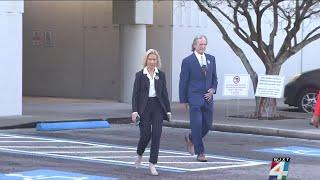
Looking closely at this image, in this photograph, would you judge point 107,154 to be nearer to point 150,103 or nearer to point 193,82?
point 193,82

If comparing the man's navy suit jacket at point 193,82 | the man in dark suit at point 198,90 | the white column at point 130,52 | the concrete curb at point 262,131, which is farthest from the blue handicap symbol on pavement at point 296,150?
the white column at point 130,52

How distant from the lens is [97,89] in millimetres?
25188

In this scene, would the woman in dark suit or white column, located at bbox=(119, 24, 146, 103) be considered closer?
the woman in dark suit

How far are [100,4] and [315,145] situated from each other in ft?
43.2

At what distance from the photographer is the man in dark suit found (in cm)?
1055

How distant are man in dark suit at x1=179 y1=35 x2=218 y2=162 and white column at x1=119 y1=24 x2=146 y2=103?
11.9 metres

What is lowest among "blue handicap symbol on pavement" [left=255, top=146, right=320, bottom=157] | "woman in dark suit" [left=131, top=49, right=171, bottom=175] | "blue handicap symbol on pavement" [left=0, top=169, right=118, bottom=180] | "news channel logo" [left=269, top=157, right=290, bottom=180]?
"blue handicap symbol on pavement" [left=255, top=146, right=320, bottom=157]

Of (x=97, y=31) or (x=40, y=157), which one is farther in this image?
(x=97, y=31)

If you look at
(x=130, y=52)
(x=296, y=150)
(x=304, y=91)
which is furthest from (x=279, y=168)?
(x=130, y=52)

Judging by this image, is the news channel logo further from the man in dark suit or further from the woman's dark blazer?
the man in dark suit

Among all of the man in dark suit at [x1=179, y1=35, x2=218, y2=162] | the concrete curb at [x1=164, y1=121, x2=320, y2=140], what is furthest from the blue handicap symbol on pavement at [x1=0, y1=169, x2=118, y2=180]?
the concrete curb at [x1=164, y1=121, x2=320, y2=140]

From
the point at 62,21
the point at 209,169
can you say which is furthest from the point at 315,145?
the point at 62,21

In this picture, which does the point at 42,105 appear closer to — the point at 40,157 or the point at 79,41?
the point at 79,41

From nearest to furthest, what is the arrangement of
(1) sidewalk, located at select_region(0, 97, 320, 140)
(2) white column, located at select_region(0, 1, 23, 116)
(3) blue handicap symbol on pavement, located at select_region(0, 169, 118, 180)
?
(3) blue handicap symbol on pavement, located at select_region(0, 169, 118, 180) < (1) sidewalk, located at select_region(0, 97, 320, 140) < (2) white column, located at select_region(0, 1, 23, 116)
